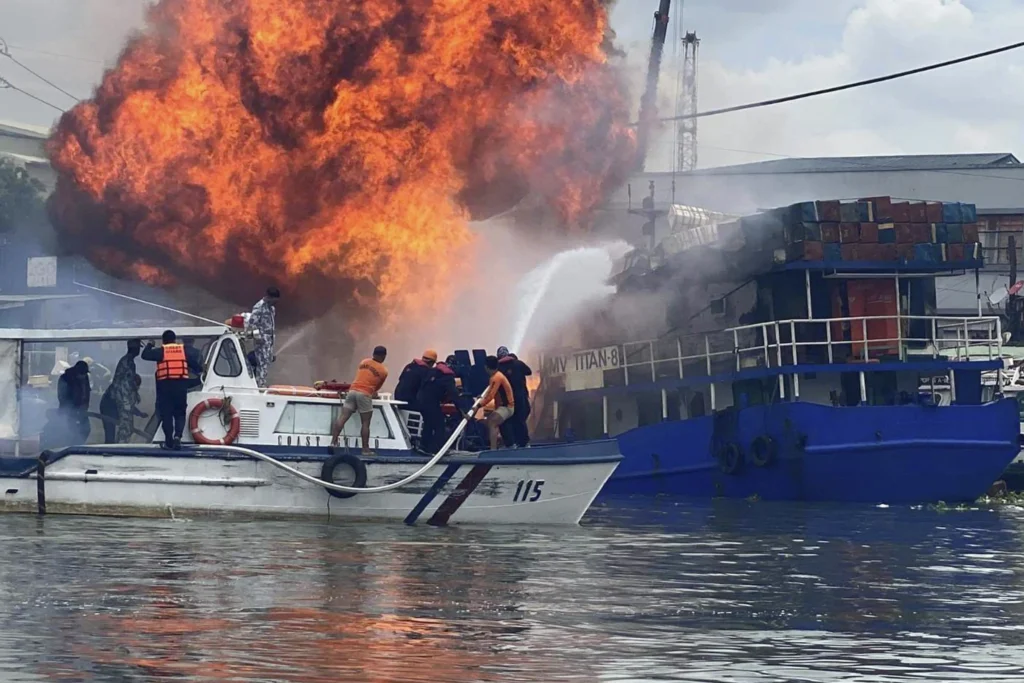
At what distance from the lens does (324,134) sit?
92.7 feet

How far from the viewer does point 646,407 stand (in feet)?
113

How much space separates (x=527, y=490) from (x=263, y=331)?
4.16 meters

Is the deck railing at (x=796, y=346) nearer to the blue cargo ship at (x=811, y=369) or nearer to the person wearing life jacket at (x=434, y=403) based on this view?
the blue cargo ship at (x=811, y=369)

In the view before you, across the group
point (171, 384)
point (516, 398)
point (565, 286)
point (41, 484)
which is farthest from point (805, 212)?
point (41, 484)

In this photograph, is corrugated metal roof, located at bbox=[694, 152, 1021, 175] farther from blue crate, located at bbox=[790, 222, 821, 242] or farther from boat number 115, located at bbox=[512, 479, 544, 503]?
boat number 115, located at bbox=[512, 479, 544, 503]

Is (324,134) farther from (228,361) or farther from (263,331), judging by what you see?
(228,361)

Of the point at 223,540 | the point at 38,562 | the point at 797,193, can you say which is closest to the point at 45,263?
the point at 223,540

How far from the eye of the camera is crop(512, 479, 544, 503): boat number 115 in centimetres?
2047

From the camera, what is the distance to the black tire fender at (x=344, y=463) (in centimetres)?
1969

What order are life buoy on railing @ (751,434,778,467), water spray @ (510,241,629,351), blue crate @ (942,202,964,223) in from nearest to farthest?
1. life buoy on railing @ (751,434,778,467)
2. blue crate @ (942,202,964,223)
3. water spray @ (510,241,629,351)

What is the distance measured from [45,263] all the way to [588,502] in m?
14.1

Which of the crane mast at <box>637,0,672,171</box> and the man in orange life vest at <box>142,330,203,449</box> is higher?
the crane mast at <box>637,0,672,171</box>

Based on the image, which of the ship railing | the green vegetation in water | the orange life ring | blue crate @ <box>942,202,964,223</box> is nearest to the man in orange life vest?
the orange life ring

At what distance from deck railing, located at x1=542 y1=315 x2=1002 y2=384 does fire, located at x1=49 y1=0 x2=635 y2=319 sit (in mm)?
5672
